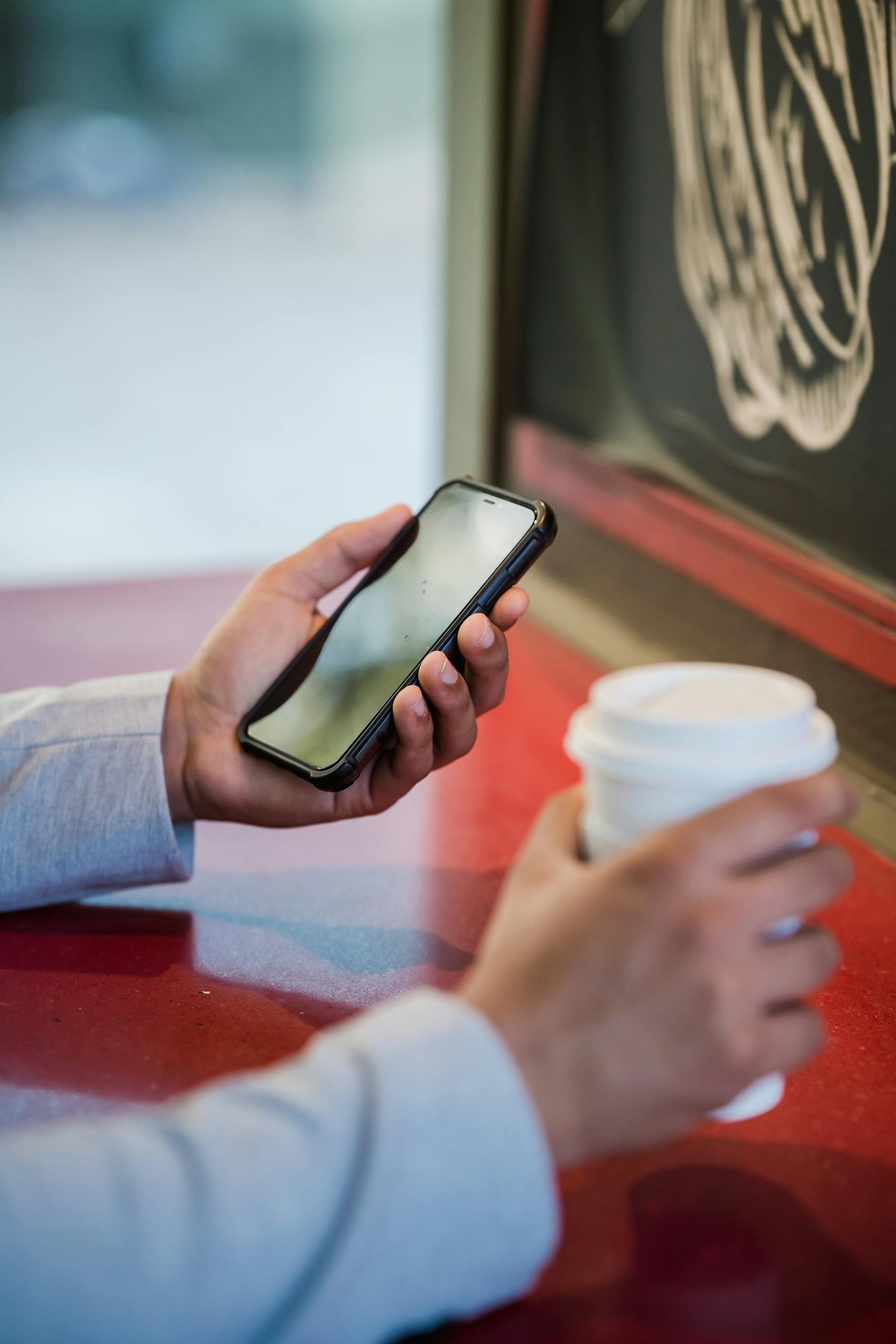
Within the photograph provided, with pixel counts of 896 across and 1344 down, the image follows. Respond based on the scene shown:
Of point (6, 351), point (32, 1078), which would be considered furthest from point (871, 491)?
point (6, 351)

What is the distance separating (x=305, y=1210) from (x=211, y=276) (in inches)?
262

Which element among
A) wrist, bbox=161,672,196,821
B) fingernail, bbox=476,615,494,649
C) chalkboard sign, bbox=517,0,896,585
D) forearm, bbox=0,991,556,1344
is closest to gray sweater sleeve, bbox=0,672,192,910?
wrist, bbox=161,672,196,821

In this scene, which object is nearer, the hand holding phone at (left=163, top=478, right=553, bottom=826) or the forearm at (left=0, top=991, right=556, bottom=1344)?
the forearm at (left=0, top=991, right=556, bottom=1344)

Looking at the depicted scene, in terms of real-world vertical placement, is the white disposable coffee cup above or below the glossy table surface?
above

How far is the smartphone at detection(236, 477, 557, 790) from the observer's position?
0.63 m

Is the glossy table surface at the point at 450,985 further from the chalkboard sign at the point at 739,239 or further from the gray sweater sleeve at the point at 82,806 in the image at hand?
the chalkboard sign at the point at 739,239

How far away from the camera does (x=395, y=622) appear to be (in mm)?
677

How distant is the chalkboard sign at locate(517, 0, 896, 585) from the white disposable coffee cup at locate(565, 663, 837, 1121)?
1.10 ft

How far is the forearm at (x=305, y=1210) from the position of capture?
13.2 inches

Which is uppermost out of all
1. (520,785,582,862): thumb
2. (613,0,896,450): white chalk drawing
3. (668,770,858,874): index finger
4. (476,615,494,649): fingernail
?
(613,0,896,450): white chalk drawing

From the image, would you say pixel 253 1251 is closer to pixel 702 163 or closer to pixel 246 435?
pixel 702 163

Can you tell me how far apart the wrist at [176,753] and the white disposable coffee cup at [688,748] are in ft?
1.00

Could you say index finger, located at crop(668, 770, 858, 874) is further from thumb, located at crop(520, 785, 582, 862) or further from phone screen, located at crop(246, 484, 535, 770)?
phone screen, located at crop(246, 484, 535, 770)

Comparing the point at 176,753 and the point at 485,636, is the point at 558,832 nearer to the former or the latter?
the point at 485,636
